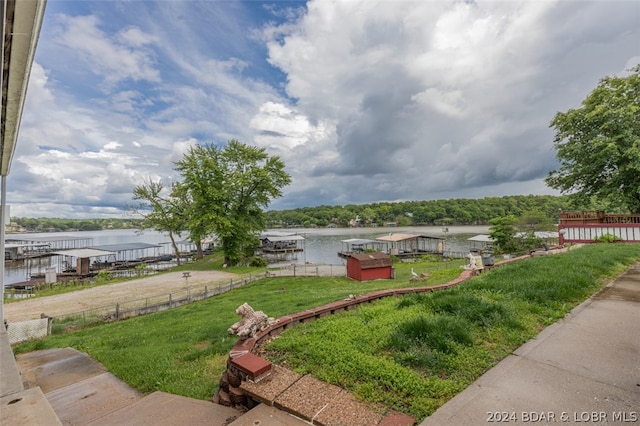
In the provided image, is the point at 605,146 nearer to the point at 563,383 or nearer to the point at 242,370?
the point at 563,383

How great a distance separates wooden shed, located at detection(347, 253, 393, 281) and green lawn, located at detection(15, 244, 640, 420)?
1205 cm

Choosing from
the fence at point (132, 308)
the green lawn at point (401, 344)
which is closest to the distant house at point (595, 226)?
the green lawn at point (401, 344)

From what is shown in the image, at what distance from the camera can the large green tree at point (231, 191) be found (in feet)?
84.6

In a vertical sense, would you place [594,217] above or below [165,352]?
above

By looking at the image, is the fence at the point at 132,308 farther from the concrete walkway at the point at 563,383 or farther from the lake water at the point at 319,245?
the lake water at the point at 319,245

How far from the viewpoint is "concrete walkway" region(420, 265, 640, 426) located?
2186 mm

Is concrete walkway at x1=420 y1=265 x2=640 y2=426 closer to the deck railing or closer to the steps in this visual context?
the steps

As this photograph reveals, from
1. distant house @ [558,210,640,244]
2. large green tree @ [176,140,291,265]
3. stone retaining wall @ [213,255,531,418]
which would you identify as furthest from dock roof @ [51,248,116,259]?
distant house @ [558,210,640,244]

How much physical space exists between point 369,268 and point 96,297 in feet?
51.7

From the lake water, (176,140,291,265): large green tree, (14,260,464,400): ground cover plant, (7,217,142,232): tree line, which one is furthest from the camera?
(7,217,142,232): tree line

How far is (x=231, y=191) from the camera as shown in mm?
27234

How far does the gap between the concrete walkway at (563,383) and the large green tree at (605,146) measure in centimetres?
1569

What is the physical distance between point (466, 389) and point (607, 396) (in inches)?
44.6

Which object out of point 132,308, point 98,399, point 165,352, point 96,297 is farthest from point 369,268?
point 98,399
